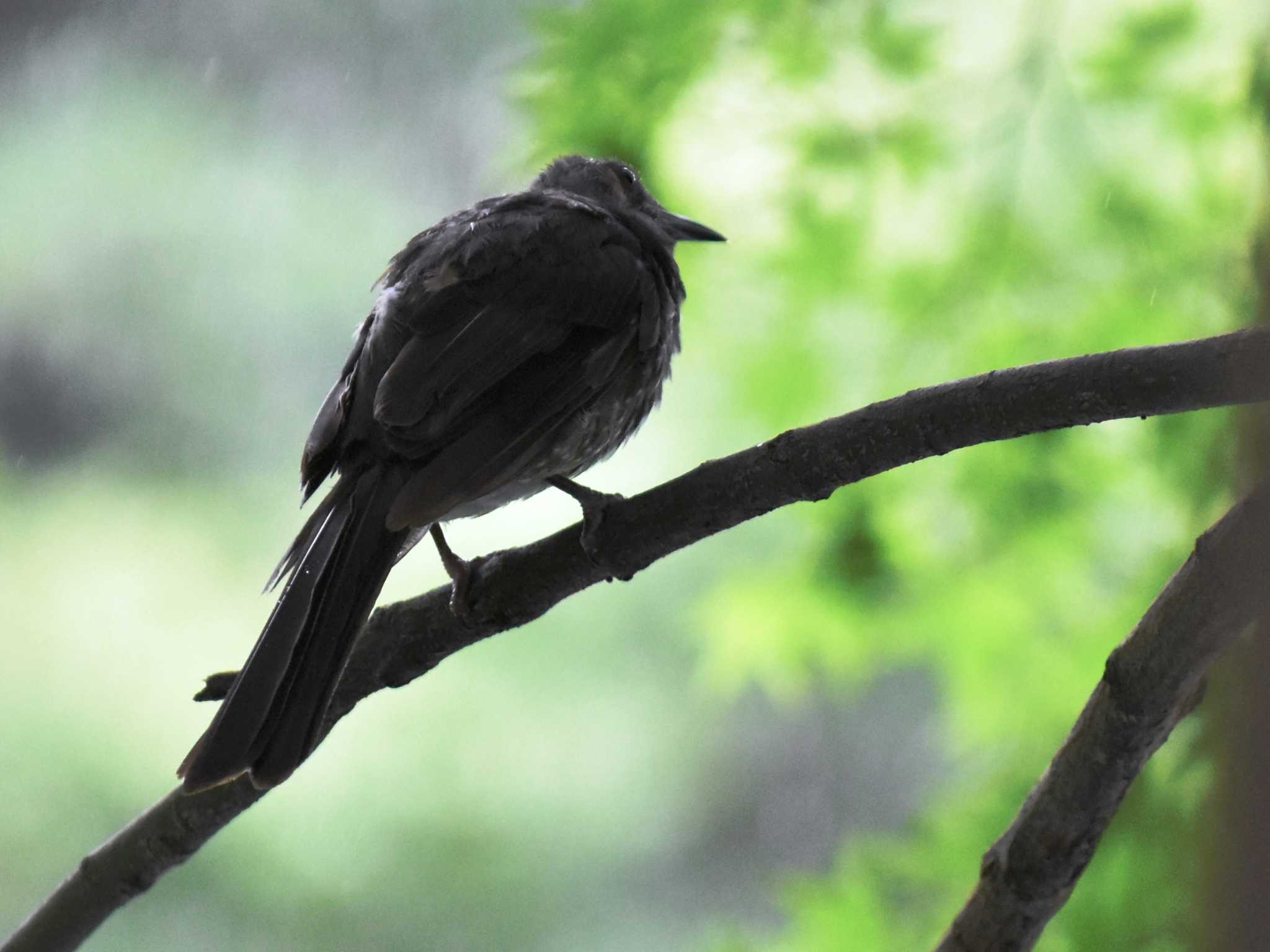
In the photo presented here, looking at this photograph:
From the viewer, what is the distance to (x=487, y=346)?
1.71m

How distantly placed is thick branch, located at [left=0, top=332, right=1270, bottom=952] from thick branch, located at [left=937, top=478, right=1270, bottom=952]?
0.15m

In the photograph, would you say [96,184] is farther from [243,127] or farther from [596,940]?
[596,940]

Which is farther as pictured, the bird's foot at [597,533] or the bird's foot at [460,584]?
the bird's foot at [460,584]

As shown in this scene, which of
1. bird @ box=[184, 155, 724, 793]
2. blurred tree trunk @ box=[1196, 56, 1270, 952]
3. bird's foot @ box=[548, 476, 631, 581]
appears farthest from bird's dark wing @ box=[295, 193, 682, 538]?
blurred tree trunk @ box=[1196, 56, 1270, 952]

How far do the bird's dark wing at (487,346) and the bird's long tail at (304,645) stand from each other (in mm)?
63

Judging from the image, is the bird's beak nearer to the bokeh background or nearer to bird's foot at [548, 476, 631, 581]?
the bokeh background

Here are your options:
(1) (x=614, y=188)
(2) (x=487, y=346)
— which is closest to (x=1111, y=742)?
(2) (x=487, y=346)

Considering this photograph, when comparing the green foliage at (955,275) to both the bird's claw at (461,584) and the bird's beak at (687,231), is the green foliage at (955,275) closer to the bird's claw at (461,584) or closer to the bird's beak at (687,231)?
the bird's beak at (687,231)

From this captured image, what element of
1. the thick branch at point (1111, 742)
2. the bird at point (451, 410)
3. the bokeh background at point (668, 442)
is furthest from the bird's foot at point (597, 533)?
the bokeh background at point (668, 442)

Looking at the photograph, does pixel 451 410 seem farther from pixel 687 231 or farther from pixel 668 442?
pixel 668 442

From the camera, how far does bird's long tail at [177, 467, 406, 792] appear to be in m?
1.39

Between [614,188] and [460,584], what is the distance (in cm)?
108

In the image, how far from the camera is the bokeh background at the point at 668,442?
7.59ft

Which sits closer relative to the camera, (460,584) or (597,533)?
(597,533)
